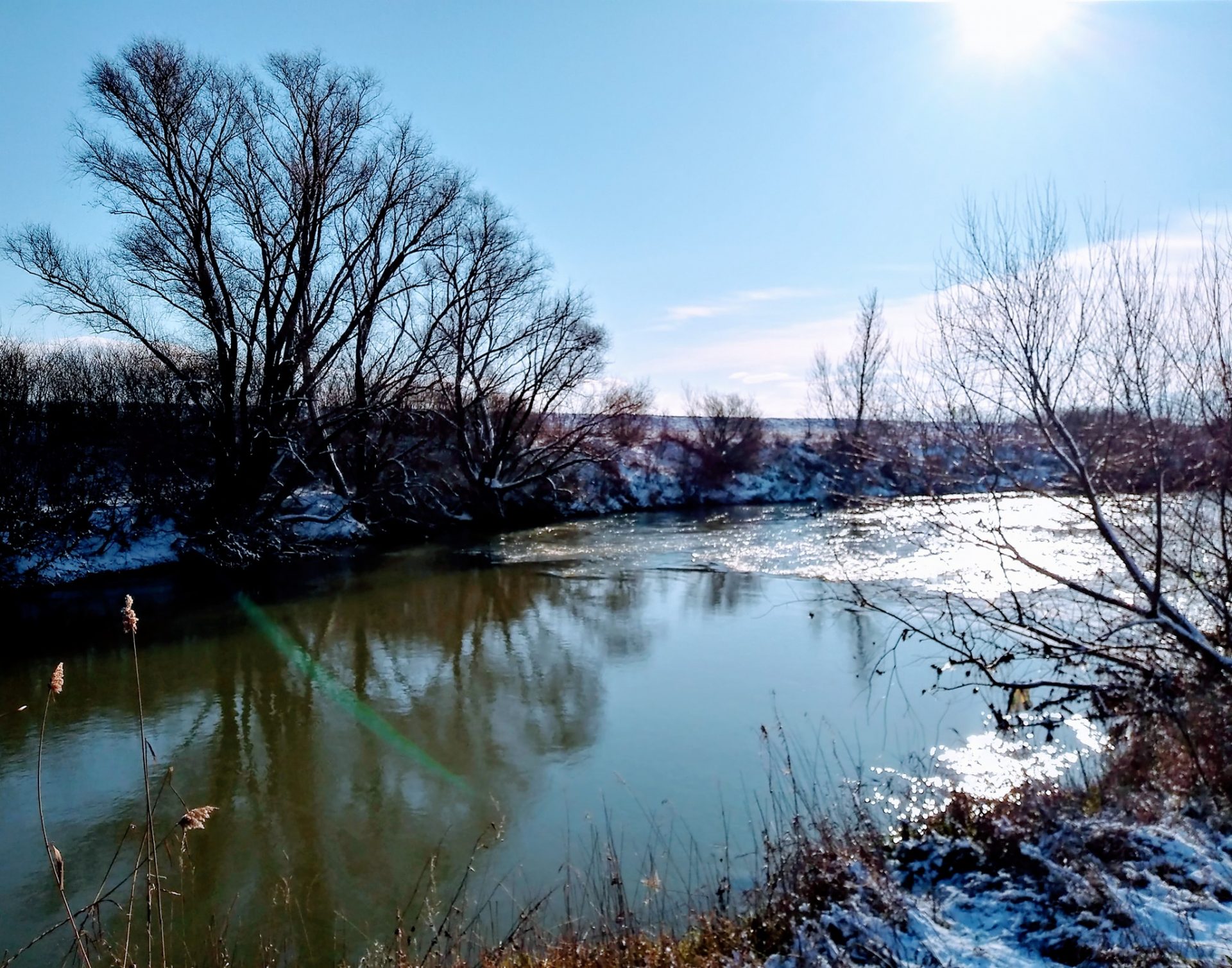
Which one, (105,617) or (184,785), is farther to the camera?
(105,617)

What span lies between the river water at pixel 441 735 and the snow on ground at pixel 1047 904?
43.2 inches

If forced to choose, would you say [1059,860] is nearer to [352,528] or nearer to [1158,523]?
[1158,523]

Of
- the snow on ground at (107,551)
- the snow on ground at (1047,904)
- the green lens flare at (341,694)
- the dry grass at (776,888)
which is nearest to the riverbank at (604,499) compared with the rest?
the snow on ground at (107,551)

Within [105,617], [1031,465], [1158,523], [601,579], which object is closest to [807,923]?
[1158,523]

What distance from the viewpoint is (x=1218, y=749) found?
420 cm

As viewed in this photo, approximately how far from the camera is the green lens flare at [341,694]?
6.10 metres

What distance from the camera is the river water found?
4562 mm

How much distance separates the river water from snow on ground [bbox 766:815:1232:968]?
1.10 meters

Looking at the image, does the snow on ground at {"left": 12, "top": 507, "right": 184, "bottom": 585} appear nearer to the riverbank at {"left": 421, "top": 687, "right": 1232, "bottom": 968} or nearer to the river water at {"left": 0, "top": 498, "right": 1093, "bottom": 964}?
the river water at {"left": 0, "top": 498, "right": 1093, "bottom": 964}

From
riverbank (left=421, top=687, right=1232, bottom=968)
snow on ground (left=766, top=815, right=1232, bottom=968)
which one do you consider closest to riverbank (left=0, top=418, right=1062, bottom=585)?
riverbank (left=421, top=687, right=1232, bottom=968)

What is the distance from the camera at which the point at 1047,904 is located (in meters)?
3.27

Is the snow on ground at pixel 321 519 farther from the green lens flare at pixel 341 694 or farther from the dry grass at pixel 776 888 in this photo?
the dry grass at pixel 776 888

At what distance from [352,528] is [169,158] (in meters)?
8.21

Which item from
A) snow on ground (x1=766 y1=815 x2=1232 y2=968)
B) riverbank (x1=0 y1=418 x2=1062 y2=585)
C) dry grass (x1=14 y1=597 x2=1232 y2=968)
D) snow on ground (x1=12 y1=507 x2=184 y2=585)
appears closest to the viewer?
snow on ground (x1=766 y1=815 x2=1232 y2=968)
